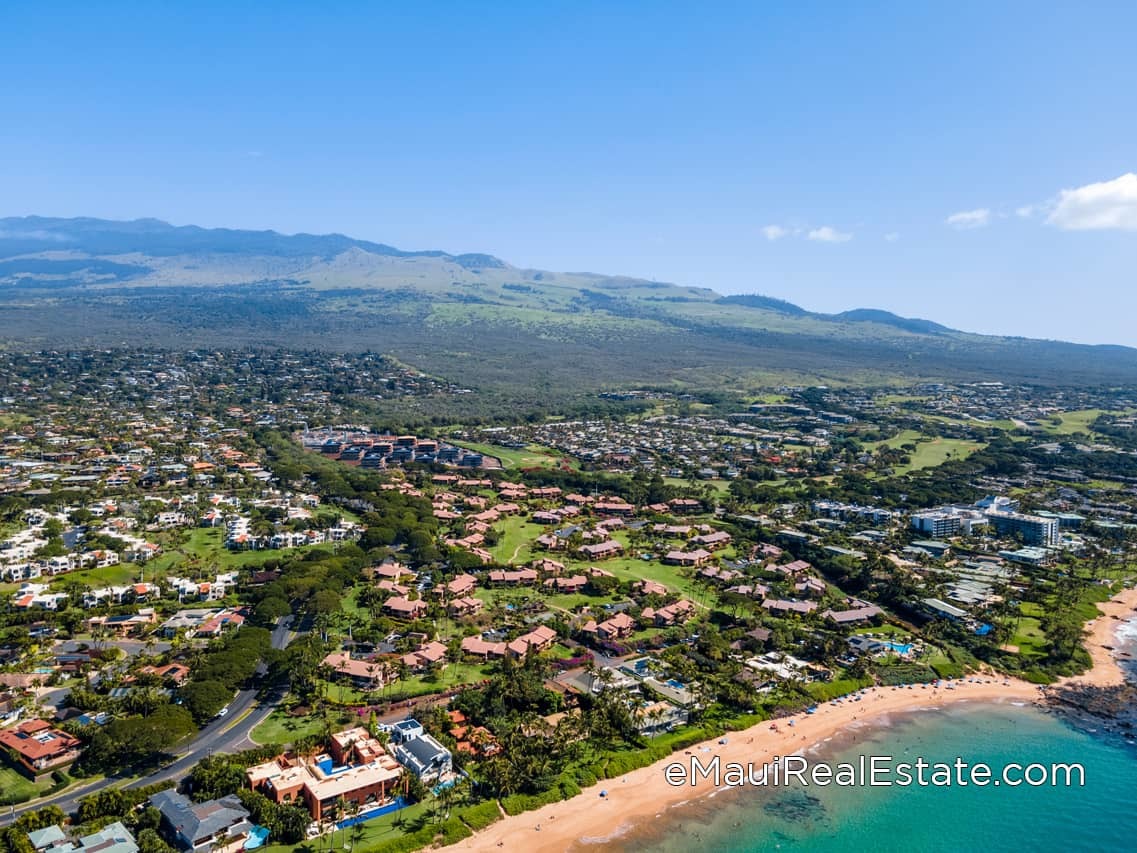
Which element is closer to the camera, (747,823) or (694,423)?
(747,823)

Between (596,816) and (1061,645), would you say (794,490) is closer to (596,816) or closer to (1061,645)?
(1061,645)

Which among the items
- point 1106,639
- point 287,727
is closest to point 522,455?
point 1106,639

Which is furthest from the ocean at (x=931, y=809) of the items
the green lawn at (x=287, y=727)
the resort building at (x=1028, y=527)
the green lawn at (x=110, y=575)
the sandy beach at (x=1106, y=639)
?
the green lawn at (x=110, y=575)

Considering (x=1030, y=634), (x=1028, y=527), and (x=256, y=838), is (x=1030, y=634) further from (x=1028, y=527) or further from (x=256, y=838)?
(x=256, y=838)

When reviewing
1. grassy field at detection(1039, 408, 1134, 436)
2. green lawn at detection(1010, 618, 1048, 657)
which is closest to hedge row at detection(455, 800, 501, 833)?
green lawn at detection(1010, 618, 1048, 657)

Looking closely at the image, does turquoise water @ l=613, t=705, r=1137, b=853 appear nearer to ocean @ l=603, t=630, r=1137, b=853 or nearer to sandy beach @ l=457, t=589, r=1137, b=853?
ocean @ l=603, t=630, r=1137, b=853

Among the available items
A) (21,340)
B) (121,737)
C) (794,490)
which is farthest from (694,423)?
(21,340)
